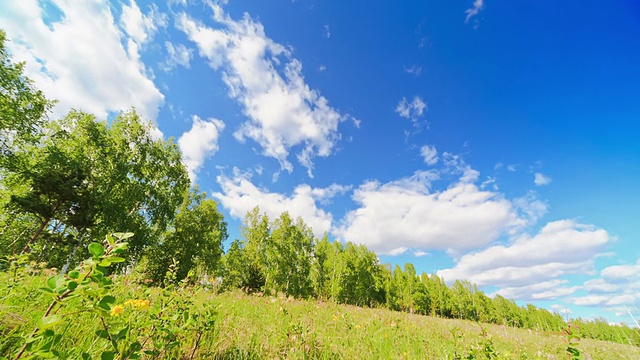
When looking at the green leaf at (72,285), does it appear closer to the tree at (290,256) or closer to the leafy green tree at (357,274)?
the tree at (290,256)

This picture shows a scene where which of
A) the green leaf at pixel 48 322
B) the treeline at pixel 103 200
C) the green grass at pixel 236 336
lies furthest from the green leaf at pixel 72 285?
the treeline at pixel 103 200

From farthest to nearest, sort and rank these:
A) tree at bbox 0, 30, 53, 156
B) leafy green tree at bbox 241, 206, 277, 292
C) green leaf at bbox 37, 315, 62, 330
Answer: leafy green tree at bbox 241, 206, 277, 292 → tree at bbox 0, 30, 53, 156 → green leaf at bbox 37, 315, 62, 330

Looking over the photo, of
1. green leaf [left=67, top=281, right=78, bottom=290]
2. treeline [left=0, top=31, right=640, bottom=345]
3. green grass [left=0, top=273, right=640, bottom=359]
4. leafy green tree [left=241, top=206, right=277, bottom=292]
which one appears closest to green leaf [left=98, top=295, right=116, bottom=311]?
green leaf [left=67, top=281, right=78, bottom=290]

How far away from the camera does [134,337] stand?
7.94ft

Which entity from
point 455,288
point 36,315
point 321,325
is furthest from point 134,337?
point 455,288

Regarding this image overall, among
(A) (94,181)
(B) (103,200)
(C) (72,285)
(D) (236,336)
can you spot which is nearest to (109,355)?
(C) (72,285)

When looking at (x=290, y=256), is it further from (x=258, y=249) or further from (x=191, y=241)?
(x=191, y=241)

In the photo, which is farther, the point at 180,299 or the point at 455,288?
the point at 455,288

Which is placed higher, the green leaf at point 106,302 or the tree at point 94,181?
the tree at point 94,181

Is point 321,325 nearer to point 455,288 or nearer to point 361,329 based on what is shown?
point 361,329

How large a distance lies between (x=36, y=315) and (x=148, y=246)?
2336cm

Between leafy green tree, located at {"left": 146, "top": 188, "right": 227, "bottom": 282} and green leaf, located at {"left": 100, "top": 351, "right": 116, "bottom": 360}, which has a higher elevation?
leafy green tree, located at {"left": 146, "top": 188, "right": 227, "bottom": 282}

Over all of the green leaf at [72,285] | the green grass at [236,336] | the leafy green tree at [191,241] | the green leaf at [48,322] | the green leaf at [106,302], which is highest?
Result: the leafy green tree at [191,241]

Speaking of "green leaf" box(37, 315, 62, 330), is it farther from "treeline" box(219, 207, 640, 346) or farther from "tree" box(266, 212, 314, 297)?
"tree" box(266, 212, 314, 297)
